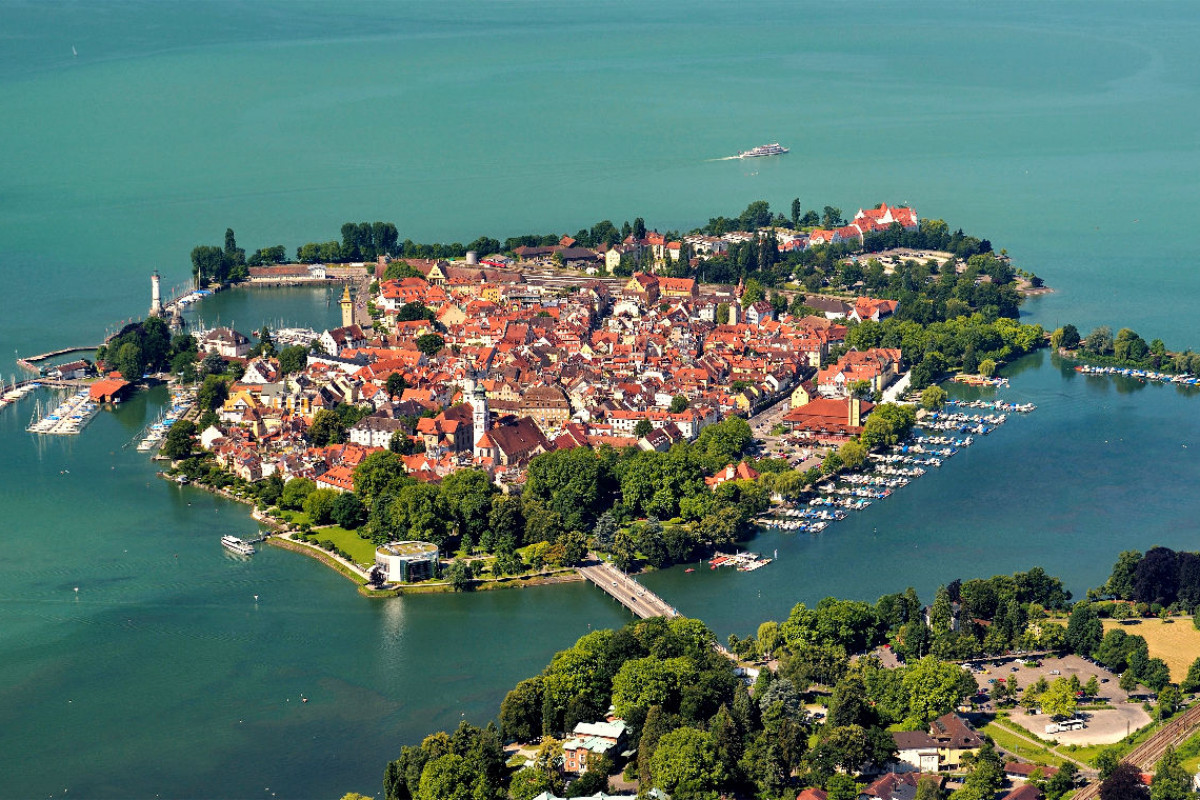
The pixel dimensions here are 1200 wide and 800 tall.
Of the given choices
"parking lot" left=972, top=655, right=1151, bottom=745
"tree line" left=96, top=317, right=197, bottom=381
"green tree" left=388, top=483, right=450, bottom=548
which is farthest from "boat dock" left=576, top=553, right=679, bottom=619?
"tree line" left=96, top=317, right=197, bottom=381

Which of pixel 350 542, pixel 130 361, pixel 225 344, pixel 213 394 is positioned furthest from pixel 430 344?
pixel 350 542

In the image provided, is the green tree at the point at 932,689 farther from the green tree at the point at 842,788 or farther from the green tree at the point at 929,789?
the green tree at the point at 842,788

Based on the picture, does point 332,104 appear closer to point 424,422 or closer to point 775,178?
point 775,178

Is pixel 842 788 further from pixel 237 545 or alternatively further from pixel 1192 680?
pixel 237 545

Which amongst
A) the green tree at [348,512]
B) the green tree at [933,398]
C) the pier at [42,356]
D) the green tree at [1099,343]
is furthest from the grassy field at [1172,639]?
the pier at [42,356]

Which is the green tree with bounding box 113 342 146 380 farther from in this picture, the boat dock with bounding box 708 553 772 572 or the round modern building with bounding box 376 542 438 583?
the boat dock with bounding box 708 553 772 572
